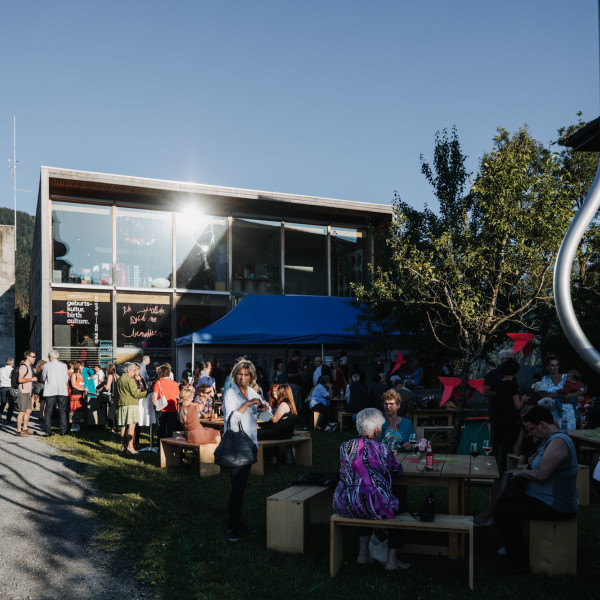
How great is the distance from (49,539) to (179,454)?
409 centimetres

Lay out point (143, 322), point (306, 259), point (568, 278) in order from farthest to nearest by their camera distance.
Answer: point (306, 259), point (143, 322), point (568, 278)

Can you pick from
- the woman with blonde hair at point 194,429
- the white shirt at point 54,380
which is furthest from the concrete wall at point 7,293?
the woman with blonde hair at point 194,429

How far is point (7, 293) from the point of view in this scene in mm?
26609

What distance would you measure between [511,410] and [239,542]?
138 inches

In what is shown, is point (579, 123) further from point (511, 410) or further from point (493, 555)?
point (493, 555)

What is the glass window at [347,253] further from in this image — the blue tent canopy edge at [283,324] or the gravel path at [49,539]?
the gravel path at [49,539]

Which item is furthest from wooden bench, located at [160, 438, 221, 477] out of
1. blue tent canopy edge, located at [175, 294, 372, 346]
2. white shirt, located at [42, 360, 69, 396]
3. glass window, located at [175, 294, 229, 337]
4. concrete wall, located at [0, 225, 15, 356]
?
concrete wall, located at [0, 225, 15, 356]

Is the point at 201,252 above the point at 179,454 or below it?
above

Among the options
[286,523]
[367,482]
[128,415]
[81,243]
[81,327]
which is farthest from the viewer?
[81,243]

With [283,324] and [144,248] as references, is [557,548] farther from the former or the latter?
[144,248]

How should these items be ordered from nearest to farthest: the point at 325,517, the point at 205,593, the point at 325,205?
the point at 205,593 → the point at 325,517 → the point at 325,205

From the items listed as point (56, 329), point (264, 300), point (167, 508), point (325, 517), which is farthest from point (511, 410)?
point (56, 329)

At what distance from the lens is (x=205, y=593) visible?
4.39m

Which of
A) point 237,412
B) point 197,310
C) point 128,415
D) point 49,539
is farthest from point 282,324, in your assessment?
point 49,539
